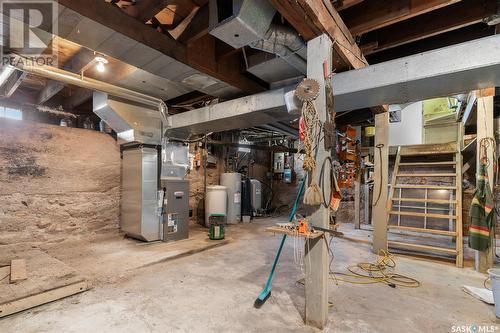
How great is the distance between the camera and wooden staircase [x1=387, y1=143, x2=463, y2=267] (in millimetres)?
3570

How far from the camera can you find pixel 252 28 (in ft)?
5.80

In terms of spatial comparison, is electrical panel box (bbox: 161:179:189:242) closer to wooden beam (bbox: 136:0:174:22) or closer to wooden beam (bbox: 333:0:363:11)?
wooden beam (bbox: 136:0:174:22)

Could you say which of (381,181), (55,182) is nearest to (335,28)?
(381,181)

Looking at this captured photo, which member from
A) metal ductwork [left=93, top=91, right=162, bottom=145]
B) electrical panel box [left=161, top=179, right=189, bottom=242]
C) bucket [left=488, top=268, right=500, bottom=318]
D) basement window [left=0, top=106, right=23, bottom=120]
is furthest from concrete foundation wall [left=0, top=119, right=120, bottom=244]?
bucket [left=488, top=268, right=500, bottom=318]

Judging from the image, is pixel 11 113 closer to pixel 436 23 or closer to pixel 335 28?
pixel 335 28

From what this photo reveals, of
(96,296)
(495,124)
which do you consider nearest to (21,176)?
(96,296)

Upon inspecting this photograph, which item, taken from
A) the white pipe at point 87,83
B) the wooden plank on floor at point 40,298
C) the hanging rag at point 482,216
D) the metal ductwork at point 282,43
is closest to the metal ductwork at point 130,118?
the white pipe at point 87,83

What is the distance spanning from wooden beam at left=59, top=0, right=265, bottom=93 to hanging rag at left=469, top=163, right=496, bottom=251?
9.78 feet

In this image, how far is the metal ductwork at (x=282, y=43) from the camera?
6.43 feet

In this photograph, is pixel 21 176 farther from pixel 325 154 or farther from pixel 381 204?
pixel 381 204

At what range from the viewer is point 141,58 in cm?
229

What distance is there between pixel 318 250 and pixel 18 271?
2857 millimetres

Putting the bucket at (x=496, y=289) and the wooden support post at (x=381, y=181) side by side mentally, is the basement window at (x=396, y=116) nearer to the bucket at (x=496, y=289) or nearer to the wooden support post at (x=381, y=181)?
the wooden support post at (x=381, y=181)

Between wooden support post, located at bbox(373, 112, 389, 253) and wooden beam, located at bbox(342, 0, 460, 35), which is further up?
wooden beam, located at bbox(342, 0, 460, 35)
